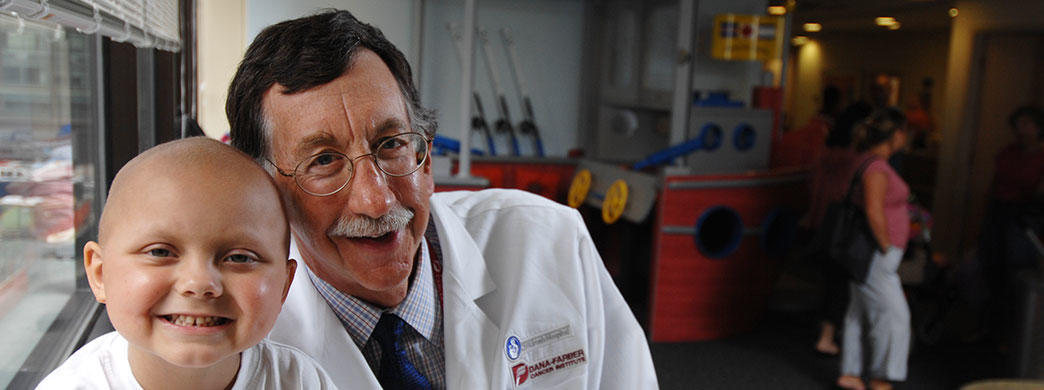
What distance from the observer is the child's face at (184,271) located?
0.80 meters

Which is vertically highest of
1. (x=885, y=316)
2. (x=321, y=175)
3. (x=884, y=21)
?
(x=884, y=21)

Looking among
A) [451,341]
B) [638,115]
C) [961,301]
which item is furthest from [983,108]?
[451,341]

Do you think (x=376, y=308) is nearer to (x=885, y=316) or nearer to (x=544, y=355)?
(x=544, y=355)

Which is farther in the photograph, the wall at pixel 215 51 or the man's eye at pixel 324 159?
the wall at pixel 215 51

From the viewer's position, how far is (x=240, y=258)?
2.83 feet

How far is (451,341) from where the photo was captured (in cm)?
146

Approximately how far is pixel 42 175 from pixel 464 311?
98 centimetres

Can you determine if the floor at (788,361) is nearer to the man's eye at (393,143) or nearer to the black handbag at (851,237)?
the black handbag at (851,237)

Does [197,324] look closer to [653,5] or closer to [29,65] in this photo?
[29,65]

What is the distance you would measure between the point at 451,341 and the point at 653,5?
14.1 feet

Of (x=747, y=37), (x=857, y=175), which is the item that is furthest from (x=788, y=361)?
(x=747, y=37)

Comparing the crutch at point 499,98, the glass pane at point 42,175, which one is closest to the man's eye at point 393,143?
the glass pane at point 42,175

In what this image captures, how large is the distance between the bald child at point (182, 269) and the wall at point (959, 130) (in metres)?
7.41

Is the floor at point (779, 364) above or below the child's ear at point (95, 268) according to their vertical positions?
below
